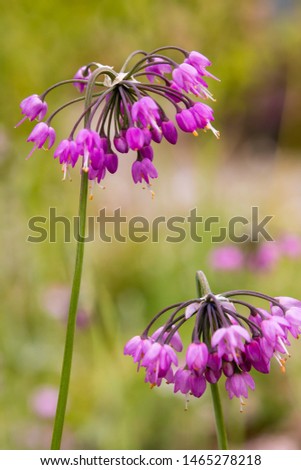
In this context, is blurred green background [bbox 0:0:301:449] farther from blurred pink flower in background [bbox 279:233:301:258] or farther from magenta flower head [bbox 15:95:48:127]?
magenta flower head [bbox 15:95:48:127]

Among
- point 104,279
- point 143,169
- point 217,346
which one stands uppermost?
point 104,279

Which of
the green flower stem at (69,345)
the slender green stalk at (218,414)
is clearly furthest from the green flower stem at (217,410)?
the green flower stem at (69,345)

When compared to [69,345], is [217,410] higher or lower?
lower

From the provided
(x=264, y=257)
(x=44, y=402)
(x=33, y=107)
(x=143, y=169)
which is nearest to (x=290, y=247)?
(x=264, y=257)

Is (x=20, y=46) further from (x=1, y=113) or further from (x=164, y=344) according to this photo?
(x=164, y=344)

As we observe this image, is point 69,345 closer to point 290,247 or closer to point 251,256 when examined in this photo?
point 290,247

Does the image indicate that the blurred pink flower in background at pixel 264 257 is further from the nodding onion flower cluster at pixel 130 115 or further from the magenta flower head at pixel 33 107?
the magenta flower head at pixel 33 107

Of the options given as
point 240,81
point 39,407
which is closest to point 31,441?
point 39,407
